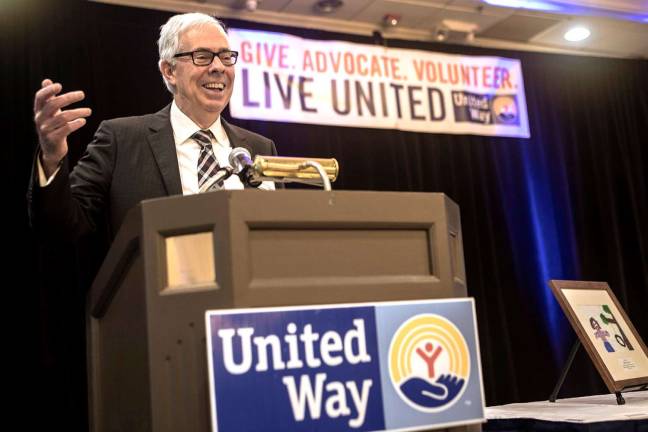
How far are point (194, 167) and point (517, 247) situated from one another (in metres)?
4.04

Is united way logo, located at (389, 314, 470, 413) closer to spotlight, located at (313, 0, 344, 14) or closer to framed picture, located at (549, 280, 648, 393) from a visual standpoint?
framed picture, located at (549, 280, 648, 393)

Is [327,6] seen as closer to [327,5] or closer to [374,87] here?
[327,5]

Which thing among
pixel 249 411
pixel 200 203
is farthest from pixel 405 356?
pixel 200 203

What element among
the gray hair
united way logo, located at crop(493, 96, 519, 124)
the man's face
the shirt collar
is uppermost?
united way logo, located at crop(493, 96, 519, 124)

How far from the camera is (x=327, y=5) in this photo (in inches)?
190

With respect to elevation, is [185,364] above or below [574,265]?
below

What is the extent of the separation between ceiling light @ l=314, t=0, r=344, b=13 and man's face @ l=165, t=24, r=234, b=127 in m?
3.13

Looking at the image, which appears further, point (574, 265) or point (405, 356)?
point (574, 265)

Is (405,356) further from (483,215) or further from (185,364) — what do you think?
(483,215)

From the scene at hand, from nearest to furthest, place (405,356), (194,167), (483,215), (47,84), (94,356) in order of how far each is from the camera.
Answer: (405,356) → (47,84) → (94,356) → (194,167) → (483,215)

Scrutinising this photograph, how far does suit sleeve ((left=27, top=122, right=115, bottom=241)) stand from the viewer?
1339 millimetres

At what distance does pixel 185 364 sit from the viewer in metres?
1.04

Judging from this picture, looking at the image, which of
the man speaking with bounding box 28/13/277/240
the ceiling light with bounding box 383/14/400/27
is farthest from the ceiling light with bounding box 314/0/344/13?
the man speaking with bounding box 28/13/277/240

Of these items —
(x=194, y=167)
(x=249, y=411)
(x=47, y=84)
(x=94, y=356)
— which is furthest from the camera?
(x=194, y=167)
